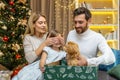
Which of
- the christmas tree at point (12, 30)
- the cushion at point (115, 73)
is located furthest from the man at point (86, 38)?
the christmas tree at point (12, 30)

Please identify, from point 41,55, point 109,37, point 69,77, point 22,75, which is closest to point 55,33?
point 41,55

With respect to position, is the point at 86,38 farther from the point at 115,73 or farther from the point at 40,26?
the point at 115,73

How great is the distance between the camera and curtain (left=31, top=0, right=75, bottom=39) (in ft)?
21.4

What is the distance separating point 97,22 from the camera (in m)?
6.43

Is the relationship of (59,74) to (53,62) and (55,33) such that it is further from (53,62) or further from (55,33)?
(55,33)

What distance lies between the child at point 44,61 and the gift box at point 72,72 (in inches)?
11.0

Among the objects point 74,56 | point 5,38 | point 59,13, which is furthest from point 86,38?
point 59,13

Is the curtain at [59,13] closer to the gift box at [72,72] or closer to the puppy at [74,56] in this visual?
the puppy at [74,56]

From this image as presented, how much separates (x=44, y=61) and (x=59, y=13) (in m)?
4.34

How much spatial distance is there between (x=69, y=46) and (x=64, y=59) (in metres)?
0.23

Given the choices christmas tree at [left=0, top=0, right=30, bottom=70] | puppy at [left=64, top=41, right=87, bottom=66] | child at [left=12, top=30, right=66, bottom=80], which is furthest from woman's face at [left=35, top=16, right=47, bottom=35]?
christmas tree at [left=0, top=0, right=30, bottom=70]

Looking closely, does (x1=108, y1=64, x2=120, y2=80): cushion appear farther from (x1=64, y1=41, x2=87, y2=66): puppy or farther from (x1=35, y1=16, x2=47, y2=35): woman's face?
(x1=35, y1=16, x2=47, y2=35): woman's face

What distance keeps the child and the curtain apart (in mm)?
4085

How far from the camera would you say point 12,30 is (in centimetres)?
518
